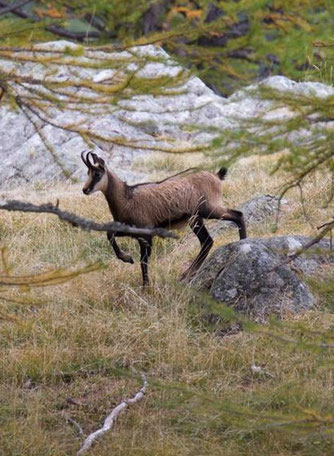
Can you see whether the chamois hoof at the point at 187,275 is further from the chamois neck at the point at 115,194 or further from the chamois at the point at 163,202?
the chamois neck at the point at 115,194

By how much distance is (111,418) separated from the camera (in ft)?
18.7

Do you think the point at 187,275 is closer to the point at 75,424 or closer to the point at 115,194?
the point at 115,194

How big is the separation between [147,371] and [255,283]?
1253 millimetres

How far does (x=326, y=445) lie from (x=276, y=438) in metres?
0.30

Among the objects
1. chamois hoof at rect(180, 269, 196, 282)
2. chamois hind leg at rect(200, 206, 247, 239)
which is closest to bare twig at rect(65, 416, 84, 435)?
chamois hoof at rect(180, 269, 196, 282)

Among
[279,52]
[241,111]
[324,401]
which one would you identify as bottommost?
[241,111]

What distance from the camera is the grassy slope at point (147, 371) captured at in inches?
212

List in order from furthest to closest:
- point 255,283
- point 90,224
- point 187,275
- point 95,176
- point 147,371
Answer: point 95,176
point 187,275
point 255,283
point 147,371
point 90,224

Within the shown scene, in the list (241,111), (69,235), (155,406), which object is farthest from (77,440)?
(241,111)

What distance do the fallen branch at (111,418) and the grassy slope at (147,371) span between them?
2.0 inches

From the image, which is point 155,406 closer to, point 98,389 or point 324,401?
point 98,389

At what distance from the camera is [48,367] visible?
6359 mm

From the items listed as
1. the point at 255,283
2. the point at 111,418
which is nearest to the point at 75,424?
the point at 111,418

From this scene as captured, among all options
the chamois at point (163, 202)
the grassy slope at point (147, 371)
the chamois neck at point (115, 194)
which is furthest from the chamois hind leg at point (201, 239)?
the chamois neck at point (115, 194)
